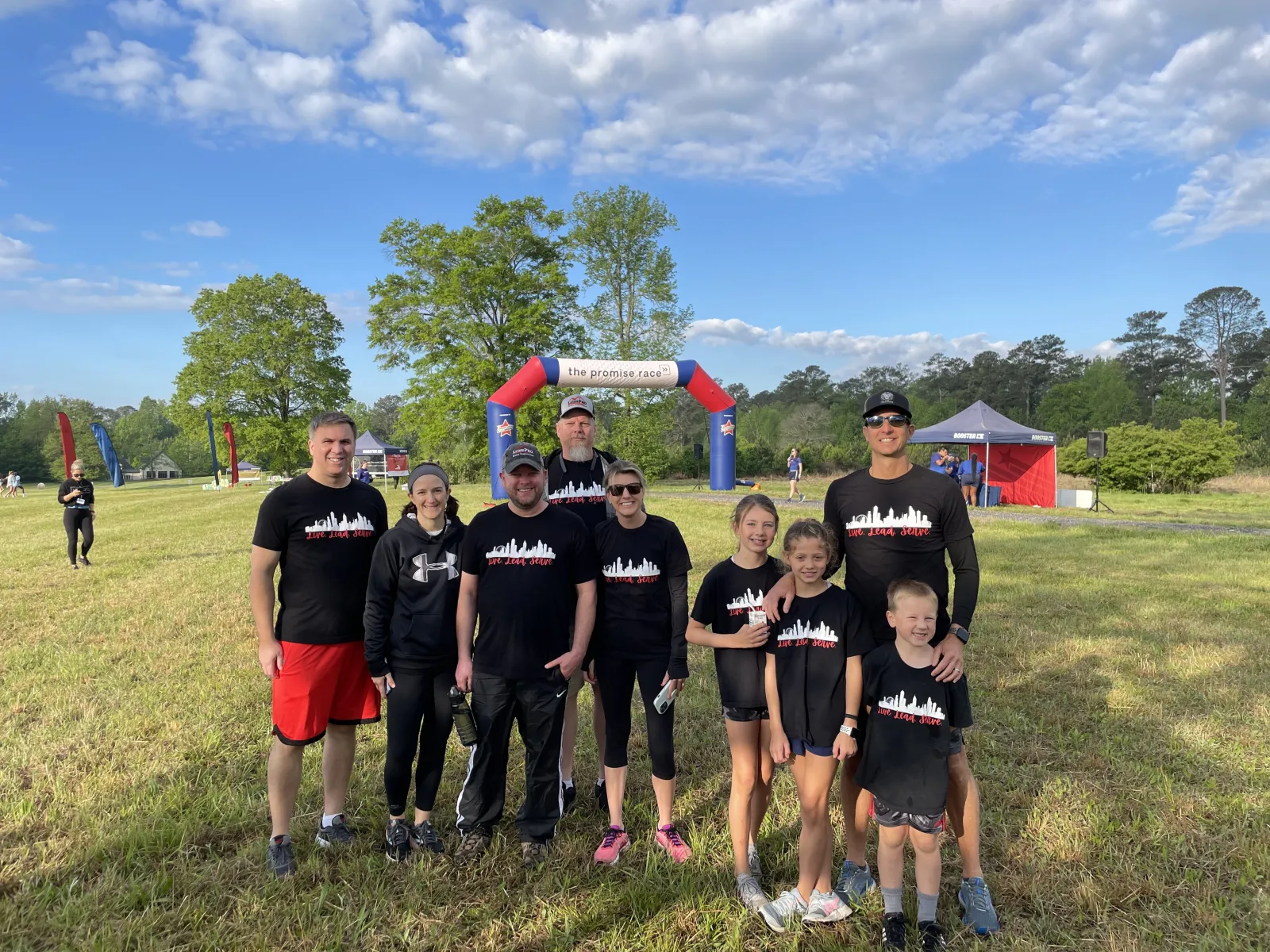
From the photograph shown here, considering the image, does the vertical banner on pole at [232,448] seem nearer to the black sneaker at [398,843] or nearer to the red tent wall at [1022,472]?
the red tent wall at [1022,472]

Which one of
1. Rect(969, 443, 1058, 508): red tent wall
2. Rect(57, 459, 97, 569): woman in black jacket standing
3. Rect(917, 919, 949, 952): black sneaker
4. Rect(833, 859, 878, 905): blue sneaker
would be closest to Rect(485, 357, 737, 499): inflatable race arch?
Rect(969, 443, 1058, 508): red tent wall

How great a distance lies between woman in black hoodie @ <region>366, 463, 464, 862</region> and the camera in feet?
10.2

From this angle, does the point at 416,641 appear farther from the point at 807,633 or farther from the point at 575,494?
the point at 807,633

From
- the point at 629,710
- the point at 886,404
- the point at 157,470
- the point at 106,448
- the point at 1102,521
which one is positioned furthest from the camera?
the point at 157,470

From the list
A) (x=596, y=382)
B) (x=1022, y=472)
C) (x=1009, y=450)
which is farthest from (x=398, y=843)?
(x=1009, y=450)

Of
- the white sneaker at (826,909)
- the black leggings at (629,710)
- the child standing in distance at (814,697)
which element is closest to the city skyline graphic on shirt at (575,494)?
the black leggings at (629,710)

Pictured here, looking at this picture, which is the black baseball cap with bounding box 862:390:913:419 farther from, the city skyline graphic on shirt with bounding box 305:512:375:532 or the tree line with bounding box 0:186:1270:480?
the tree line with bounding box 0:186:1270:480

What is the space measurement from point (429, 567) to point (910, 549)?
209 cm

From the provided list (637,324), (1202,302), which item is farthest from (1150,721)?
(1202,302)

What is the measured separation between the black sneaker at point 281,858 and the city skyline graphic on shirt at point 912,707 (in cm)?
267

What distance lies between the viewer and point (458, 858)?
10.2 feet

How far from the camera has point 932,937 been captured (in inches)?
98.3

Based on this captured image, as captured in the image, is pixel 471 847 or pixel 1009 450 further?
pixel 1009 450

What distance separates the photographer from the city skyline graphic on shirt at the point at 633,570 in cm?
319
